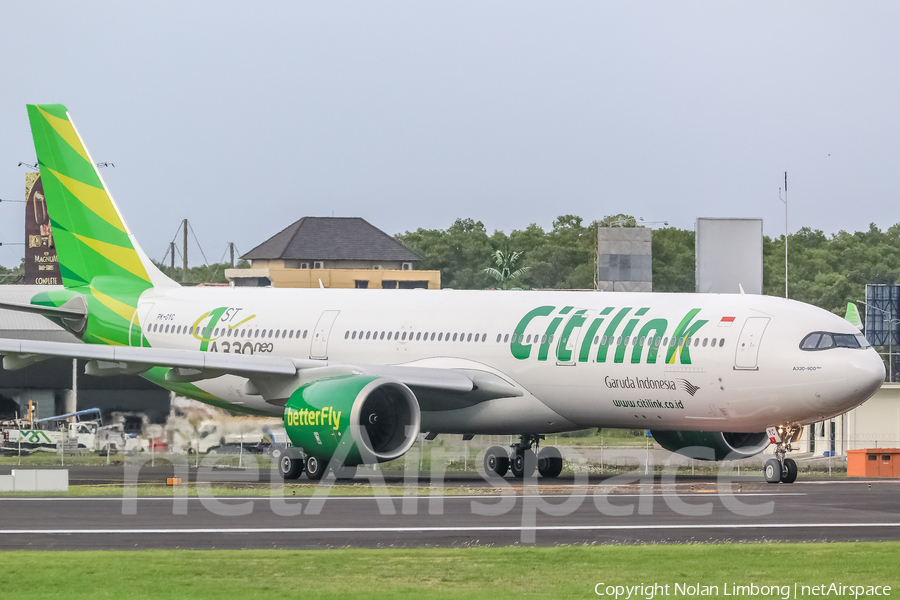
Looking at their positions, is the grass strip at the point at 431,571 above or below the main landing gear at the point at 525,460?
above

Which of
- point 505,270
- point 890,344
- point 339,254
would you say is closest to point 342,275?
point 339,254

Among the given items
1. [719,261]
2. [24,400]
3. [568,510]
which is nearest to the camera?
[568,510]

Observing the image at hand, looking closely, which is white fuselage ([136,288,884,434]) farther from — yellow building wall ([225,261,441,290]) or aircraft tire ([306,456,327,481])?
yellow building wall ([225,261,441,290])

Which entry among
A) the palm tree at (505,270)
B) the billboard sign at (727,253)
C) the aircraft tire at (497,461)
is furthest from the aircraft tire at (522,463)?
the palm tree at (505,270)

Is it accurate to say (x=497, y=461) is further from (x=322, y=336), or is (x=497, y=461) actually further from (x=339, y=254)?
(x=339, y=254)

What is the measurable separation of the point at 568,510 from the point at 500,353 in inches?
356

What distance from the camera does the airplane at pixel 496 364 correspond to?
26859 mm

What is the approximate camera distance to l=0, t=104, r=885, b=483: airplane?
88.1ft

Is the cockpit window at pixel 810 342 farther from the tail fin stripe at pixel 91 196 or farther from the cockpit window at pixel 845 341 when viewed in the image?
the tail fin stripe at pixel 91 196

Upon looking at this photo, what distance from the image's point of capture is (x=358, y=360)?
3288 centimetres

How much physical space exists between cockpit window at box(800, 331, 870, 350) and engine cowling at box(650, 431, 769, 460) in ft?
13.1

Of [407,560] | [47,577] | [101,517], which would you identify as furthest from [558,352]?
[47,577]

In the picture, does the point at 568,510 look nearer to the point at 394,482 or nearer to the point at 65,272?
the point at 394,482

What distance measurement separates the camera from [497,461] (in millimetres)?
32656
